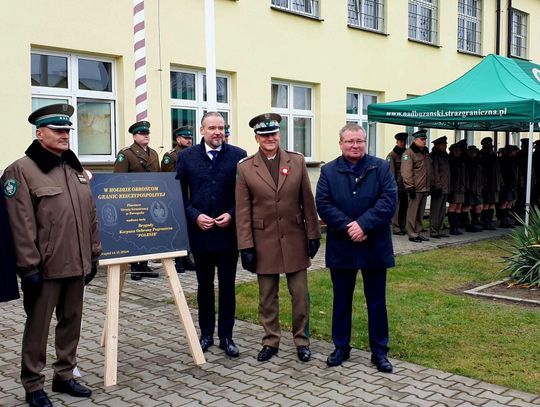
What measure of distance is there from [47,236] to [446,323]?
398cm

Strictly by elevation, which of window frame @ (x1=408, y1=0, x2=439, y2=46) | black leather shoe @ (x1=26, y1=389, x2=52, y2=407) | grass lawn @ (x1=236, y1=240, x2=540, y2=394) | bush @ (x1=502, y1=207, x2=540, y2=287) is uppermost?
window frame @ (x1=408, y1=0, x2=439, y2=46)

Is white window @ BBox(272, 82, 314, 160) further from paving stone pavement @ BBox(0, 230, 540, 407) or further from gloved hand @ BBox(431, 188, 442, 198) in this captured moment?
paving stone pavement @ BBox(0, 230, 540, 407)

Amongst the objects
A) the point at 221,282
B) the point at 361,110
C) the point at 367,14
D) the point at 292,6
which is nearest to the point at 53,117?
the point at 221,282

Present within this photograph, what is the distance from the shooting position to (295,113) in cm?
1438

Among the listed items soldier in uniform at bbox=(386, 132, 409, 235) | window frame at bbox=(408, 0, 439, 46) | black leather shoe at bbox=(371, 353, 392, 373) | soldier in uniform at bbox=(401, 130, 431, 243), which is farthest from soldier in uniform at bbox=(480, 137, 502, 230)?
black leather shoe at bbox=(371, 353, 392, 373)

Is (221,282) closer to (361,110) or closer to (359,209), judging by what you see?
(359,209)

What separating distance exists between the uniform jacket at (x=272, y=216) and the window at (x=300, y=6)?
28.8 feet

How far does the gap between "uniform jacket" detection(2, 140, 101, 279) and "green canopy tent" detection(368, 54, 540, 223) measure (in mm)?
7711

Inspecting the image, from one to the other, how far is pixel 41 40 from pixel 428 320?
22.1 ft

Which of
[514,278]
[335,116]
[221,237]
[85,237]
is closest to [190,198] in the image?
[221,237]

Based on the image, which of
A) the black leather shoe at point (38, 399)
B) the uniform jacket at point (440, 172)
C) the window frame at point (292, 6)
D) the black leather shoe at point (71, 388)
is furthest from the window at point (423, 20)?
the black leather shoe at point (38, 399)

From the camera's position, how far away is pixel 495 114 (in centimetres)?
1080

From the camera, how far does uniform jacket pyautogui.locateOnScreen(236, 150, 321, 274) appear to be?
5.48 metres

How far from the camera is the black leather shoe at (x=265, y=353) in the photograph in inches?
217
